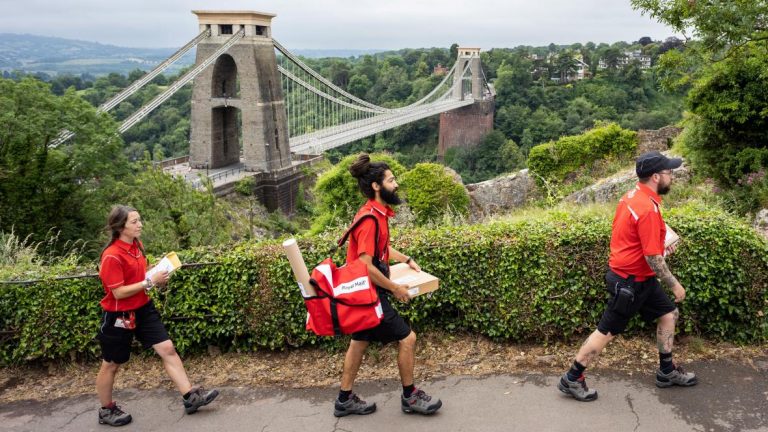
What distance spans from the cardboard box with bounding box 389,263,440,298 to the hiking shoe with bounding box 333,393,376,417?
67 cm

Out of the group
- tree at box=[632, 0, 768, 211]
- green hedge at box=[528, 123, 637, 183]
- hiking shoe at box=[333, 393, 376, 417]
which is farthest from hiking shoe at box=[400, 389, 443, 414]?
green hedge at box=[528, 123, 637, 183]

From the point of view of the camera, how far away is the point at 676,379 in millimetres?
3361

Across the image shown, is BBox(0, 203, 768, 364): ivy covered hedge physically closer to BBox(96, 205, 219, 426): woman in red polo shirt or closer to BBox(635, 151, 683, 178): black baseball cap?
BBox(96, 205, 219, 426): woman in red polo shirt

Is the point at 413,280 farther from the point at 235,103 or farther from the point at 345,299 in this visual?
the point at 235,103

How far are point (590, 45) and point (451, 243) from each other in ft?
327

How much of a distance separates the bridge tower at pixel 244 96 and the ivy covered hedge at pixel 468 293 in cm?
2281

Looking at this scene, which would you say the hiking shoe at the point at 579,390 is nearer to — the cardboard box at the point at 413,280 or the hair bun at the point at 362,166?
the cardboard box at the point at 413,280

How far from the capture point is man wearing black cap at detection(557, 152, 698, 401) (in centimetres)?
306

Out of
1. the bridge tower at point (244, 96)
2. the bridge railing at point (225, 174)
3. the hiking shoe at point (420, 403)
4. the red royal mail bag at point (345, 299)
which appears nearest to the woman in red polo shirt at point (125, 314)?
the red royal mail bag at point (345, 299)

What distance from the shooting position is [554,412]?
3232 mm

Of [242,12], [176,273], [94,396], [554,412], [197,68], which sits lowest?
[94,396]

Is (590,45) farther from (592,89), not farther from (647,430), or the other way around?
(647,430)

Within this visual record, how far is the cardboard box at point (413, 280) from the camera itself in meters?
3.21

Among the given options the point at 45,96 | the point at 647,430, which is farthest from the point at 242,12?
the point at 647,430
